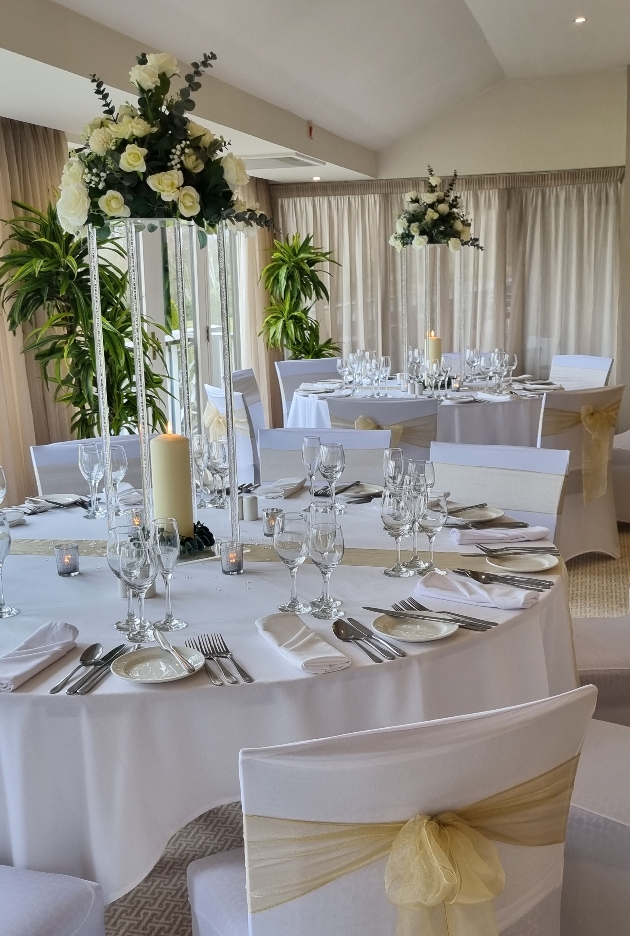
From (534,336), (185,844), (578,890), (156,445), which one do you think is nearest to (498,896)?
(578,890)

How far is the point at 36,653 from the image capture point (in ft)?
5.94

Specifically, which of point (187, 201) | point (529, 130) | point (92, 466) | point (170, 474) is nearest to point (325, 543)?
point (170, 474)

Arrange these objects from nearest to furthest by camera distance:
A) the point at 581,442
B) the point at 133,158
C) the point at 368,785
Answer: the point at 368,785 < the point at 133,158 < the point at 581,442

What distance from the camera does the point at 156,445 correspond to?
93.5 inches

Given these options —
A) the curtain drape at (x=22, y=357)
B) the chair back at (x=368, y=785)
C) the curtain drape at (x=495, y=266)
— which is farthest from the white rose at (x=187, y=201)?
the curtain drape at (x=495, y=266)

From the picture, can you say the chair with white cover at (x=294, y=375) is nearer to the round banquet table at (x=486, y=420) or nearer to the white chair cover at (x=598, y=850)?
the round banquet table at (x=486, y=420)

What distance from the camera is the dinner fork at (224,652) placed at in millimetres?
1737

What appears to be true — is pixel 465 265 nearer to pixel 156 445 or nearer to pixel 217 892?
pixel 156 445

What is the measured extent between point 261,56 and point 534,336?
14.5 ft

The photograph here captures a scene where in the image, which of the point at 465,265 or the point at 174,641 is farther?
the point at 465,265

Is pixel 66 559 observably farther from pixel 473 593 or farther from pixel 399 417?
pixel 399 417

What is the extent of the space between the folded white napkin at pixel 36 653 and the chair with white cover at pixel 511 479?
5.29 ft

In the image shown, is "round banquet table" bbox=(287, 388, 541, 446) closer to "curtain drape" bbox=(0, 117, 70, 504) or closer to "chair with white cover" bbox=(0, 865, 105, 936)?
"curtain drape" bbox=(0, 117, 70, 504)

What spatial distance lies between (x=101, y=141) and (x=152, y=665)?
123 cm
